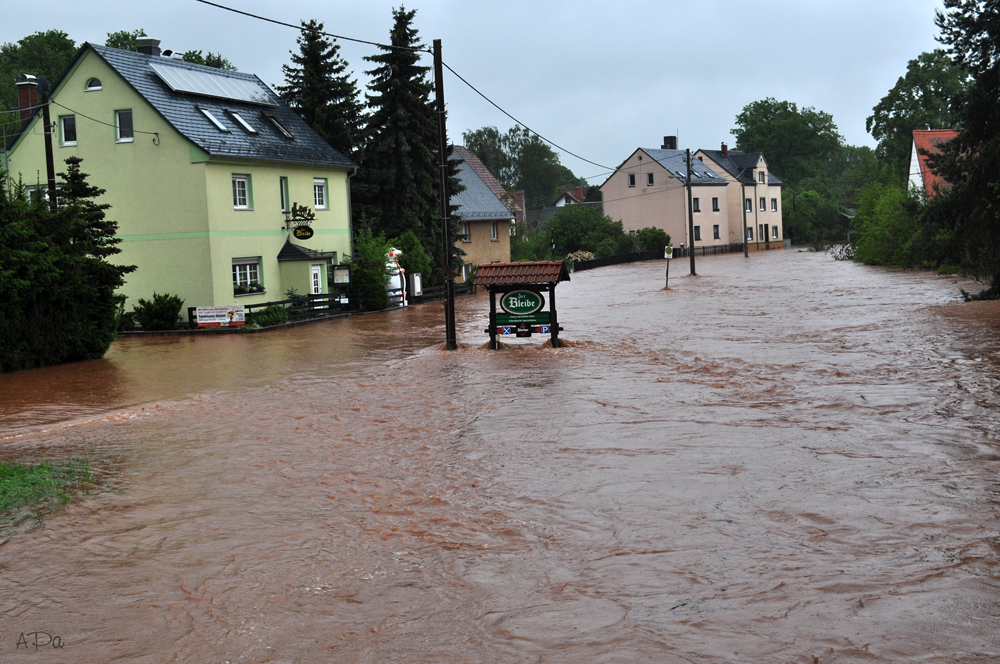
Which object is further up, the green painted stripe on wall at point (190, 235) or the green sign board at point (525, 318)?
the green painted stripe on wall at point (190, 235)

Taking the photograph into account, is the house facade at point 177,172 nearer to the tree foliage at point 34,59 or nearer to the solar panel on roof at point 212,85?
the solar panel on roof at point 212,85

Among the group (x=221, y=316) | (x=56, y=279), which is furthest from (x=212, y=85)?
(x=56, y=279)

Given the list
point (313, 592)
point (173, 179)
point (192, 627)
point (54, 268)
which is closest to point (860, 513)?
point (313, 592)

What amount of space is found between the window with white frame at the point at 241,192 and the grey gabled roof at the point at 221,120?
950 millimetres

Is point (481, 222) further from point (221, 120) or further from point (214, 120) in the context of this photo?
point (214, 120)

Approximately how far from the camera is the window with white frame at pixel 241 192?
33.0 meters

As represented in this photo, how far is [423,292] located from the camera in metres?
43.8

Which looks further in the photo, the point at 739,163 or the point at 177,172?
the point at 739,163

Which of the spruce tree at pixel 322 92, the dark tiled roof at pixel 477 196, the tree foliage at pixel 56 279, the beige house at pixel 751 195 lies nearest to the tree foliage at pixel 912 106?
the beige house at pixel 751 195

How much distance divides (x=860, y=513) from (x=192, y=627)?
5.50m

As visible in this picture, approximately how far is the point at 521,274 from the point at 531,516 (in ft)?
43.7

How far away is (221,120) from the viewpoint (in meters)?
34.3

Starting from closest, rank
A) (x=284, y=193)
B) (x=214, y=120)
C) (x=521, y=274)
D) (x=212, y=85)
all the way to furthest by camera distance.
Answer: (x=521, y=274) → (x=214, y=120) → (x=212, y=85) → (x=284, y=193)

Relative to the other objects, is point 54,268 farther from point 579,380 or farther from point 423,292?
point 423,292
